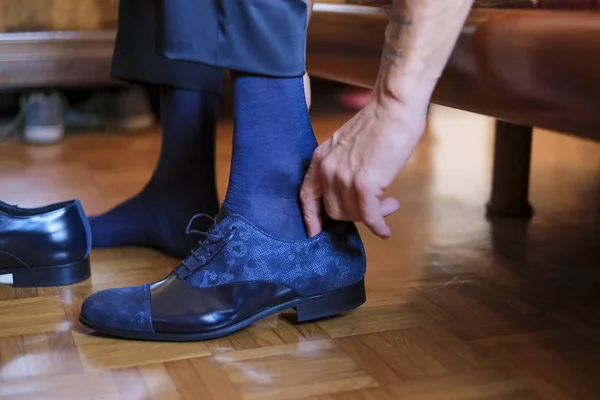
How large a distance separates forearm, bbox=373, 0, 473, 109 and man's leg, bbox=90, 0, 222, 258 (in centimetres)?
31

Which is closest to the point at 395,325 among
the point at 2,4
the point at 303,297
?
the point at 303,297

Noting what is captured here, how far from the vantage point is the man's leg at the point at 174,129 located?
0.92 metres

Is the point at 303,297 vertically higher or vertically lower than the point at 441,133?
higher

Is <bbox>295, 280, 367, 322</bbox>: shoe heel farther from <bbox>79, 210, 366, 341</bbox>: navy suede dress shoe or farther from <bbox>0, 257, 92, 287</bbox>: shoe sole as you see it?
<bbox>0, 257, 92, 287</bbox>: shoe sole

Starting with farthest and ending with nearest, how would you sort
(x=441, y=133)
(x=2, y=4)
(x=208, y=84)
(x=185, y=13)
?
(x=441, y=133)
(x=2, y=4)
(x=208, y=84)
(x=185, y=13)

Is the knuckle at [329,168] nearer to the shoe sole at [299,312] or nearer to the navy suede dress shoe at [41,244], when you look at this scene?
the shoe sole at [299,312]

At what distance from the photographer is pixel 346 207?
0.67 meters

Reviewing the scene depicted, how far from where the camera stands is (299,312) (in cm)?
71

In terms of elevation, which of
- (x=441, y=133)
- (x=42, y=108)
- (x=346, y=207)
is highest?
(x=346, y=207)

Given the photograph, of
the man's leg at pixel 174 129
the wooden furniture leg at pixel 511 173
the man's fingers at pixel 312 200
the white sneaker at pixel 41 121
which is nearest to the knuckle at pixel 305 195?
the man's fingers at pixel 312 200

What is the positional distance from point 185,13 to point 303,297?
274mm

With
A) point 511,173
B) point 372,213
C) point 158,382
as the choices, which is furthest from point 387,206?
point 511,173

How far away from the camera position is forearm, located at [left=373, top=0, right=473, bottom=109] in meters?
0.65

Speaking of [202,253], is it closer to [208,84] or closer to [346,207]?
[346,207]
